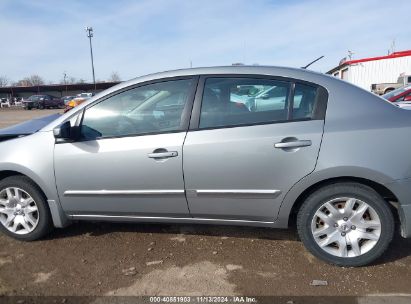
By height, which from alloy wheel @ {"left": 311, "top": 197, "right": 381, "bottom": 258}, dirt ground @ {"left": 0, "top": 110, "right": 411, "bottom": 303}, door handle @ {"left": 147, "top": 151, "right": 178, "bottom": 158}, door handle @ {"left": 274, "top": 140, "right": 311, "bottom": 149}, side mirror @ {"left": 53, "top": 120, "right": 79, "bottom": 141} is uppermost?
side mirror @ {"left": 53, "top": 120, "right": 79, "bottom": 141}

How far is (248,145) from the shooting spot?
9.34 ft

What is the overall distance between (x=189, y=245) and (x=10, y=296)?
1539mm

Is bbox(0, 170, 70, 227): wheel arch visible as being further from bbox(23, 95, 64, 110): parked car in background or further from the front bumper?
bbox(23, 95, 64, 110): parked car in background

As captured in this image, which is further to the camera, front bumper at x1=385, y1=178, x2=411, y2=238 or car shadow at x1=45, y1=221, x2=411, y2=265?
car shadow at x1=45, y1=221, x2=411, y2=265

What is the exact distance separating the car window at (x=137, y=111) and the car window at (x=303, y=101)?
3.06 ft

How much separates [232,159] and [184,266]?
103 centimetres

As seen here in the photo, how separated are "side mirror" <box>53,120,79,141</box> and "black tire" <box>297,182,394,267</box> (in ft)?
6.93

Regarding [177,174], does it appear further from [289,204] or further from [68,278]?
[68,278]

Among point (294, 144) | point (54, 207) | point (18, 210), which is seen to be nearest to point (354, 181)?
point (294, 144)

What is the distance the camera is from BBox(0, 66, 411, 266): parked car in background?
2760mm

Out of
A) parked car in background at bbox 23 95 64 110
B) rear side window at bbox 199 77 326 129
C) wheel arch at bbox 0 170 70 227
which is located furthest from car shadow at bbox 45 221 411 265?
parked car in background at bbox 23 95 64 110

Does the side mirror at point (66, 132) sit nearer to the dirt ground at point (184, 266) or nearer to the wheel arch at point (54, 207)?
the wheel arch at point (54, 207)

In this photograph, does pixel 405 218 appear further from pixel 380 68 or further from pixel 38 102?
pixel 38 102

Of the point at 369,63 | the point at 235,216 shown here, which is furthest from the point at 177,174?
the point at 369,63
